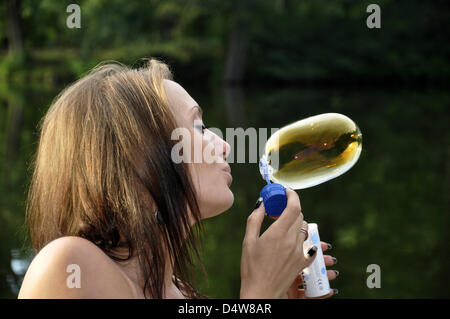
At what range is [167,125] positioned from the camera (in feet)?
4.63

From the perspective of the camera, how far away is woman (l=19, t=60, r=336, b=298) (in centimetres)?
133

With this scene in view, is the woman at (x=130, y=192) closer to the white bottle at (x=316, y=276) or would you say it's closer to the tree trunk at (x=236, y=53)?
the white bottle at (x=316, y=276)

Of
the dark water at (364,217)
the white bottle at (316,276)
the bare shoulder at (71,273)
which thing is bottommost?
the dark water at (364,217)

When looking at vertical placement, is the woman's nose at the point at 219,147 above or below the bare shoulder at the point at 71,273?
above

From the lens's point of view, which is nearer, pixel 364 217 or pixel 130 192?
pixel 130 192

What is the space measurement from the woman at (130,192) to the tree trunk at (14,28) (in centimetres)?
2861

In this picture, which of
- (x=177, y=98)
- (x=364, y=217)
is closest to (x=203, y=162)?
(x=177, y=98)

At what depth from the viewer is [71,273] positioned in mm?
1183

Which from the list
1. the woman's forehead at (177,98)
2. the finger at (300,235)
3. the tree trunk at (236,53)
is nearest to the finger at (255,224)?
the finger at (300,235)

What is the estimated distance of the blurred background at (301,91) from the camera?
570 cm

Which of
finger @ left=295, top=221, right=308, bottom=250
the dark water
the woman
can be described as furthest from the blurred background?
the woman

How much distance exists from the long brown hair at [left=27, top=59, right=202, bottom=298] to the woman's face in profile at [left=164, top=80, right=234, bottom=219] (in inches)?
1.7

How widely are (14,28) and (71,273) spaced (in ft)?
107

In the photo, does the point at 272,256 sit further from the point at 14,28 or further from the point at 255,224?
the point at 14,28
